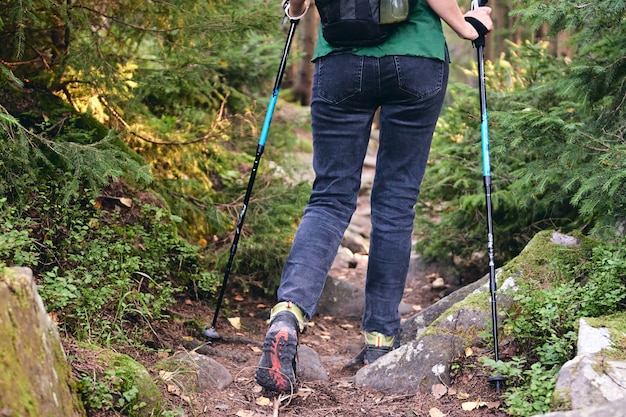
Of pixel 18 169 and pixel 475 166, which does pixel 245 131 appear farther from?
pixel 18 169

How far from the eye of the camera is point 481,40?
146 inches

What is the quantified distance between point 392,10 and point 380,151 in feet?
2.55

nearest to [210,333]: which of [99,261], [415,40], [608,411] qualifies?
[99,261]

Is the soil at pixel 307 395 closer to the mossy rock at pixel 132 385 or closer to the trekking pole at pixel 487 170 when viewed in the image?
the mossy rock at pixel 132 385

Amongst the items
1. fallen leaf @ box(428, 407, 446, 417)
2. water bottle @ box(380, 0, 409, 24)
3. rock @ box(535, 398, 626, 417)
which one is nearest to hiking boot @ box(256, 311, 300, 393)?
fallen leaf @ box(428, 407, 446, 417)

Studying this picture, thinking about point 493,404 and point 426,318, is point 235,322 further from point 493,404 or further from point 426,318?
point 493,404

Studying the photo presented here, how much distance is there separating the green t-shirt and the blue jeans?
0.04m

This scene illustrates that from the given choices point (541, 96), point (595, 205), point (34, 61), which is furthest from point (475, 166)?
point (34, 61)

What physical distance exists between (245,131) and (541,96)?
8.69 ft

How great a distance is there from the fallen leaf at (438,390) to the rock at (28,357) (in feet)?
5.44

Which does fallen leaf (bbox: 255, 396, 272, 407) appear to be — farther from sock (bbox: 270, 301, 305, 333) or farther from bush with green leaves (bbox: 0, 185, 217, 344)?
bush with green leaves (bbox: 0, 185, 217, 344)

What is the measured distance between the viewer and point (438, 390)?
324 centimetres

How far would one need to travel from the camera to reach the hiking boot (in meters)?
3.09

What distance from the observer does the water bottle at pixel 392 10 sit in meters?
3.28
